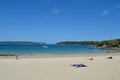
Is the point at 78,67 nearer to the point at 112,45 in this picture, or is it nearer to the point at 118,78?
the point at 118,78

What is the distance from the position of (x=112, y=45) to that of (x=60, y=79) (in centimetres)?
11222

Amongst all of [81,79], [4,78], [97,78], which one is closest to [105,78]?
[97,78]

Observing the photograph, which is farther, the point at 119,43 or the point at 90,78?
the point at 119,43

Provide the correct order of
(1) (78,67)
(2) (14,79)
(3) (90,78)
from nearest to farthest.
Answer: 1. (2) (14,79)
2. (3) (90,78)
3. (1) (78,67)

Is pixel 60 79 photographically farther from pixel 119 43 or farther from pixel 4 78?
pixel 119 43

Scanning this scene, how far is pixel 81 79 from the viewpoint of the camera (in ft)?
49.6

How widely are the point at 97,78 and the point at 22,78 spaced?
545 cm

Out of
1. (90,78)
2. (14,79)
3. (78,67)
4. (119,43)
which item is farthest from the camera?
(119,43)

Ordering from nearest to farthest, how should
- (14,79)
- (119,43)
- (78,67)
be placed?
(14,79) < (78,67) < (119,43)

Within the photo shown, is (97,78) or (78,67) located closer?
(97,78)

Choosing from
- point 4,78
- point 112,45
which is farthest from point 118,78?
point 112,45

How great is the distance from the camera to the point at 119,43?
122625 millimetres

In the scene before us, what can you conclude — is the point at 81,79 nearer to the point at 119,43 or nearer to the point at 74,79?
the point at 74,79

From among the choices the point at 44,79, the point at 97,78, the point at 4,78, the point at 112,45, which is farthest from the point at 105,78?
the point at 112,45
